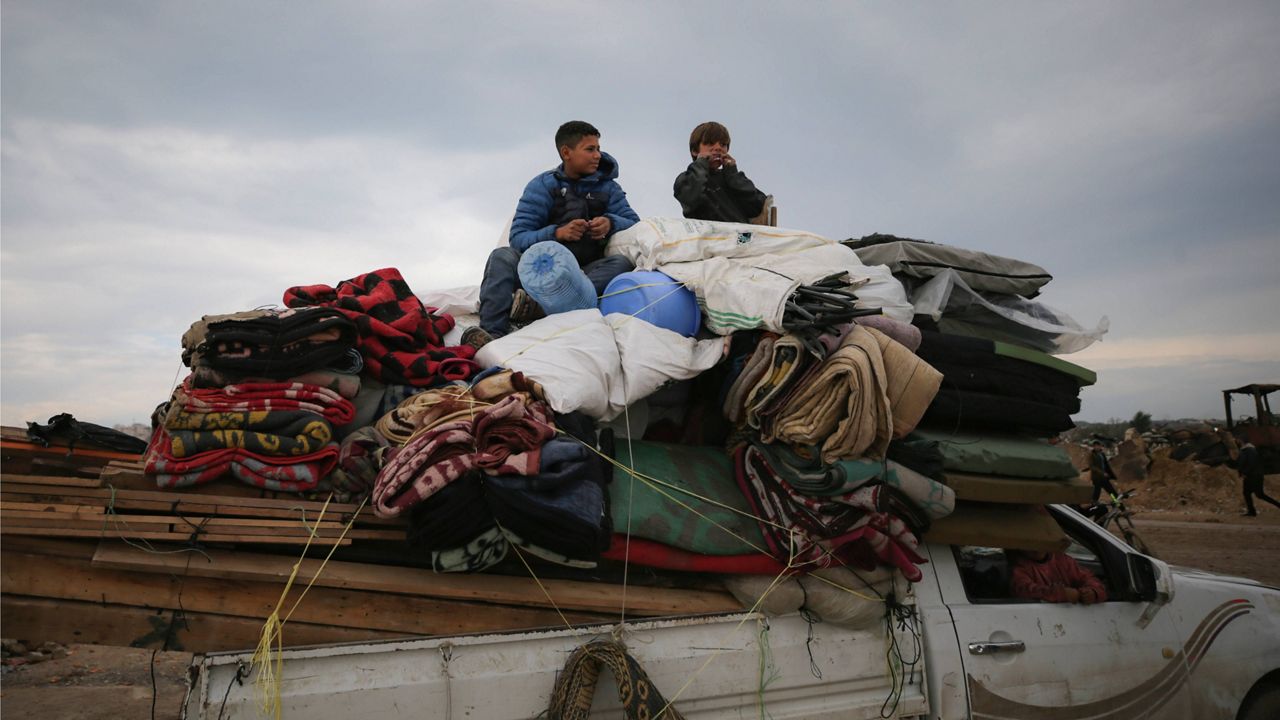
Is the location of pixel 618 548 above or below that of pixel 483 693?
above

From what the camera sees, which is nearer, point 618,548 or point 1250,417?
point 618,548

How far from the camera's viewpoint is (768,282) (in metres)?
3.02

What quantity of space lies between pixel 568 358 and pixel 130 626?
157cm

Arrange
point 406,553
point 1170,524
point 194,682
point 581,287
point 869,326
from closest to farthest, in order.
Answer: point 194,682, point 406,553, point 869,326, point 581,287, point 1170,524

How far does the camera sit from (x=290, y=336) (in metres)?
2.50

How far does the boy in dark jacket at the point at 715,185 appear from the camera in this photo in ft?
14.1

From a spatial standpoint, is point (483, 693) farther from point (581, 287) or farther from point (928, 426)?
point (928, 426)

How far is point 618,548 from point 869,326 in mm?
1400

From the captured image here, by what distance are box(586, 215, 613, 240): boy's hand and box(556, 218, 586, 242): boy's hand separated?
58mm

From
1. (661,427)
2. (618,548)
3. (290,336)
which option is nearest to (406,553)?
(618,548)

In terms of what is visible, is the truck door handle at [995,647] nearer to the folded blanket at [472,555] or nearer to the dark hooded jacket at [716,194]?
the folded blanket at [472,555]

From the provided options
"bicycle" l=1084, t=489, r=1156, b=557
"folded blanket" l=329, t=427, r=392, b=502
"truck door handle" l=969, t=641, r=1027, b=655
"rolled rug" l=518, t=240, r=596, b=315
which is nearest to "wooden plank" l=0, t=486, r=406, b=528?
"folded blanket" l=329, t=427, r=392, b=502

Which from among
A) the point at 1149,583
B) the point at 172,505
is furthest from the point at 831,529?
the point at 172,505

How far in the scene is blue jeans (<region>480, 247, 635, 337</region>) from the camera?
11.4 ft
